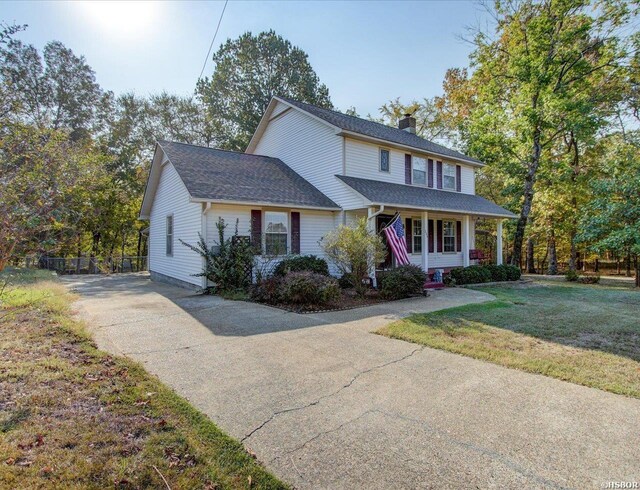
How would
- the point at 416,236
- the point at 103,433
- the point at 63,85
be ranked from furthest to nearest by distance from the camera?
1. the point at 63,85
2. the point at 416,236
3. the point at 103,433

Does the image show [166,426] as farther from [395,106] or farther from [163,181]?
[395,106]

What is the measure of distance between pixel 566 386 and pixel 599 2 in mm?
21733

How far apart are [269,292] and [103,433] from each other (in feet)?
21.3

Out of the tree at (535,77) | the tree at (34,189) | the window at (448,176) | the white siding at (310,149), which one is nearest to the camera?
the tree at (34,189)

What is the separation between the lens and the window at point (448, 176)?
17.9 metres

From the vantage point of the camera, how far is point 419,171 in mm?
16609

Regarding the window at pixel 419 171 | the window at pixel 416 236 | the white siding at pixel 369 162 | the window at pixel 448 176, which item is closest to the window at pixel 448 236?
the window at pixel 416 236

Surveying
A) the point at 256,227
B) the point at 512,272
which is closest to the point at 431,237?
the point at 512,272

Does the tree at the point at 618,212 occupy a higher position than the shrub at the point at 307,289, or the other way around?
the tree at the point at 618,212

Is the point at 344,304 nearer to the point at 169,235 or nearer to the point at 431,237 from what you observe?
the point at 169,235

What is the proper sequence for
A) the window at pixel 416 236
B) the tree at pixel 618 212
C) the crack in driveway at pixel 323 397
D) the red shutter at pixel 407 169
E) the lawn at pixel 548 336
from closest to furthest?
the crack in driveway at pixel 323 397 → the lawn at pixel 548 336 → the tree at pixel 618 212 → the red shutter at pixel 407 169 → the window at pixel 416 236

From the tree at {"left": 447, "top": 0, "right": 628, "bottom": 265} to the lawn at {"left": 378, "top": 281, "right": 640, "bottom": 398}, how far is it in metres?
11.1

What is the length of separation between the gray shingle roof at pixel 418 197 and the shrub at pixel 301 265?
2.85 metres

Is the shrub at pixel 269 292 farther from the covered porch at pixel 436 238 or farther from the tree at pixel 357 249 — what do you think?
the covered porch at pixel 436 238
